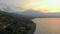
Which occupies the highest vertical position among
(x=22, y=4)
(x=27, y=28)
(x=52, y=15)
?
(x=22, y=4)

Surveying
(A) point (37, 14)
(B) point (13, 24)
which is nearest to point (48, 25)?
(A) point (37, 14)

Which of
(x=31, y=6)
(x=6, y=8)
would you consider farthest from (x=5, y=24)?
(x=31, y=6)

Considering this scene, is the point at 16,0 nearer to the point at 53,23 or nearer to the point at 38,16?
the point at 38,16

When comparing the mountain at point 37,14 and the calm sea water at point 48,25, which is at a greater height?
the mountain at point 37,14

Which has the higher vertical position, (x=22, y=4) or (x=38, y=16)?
(x=22, y=4)

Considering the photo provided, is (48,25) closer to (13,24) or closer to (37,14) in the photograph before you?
(37,14)
